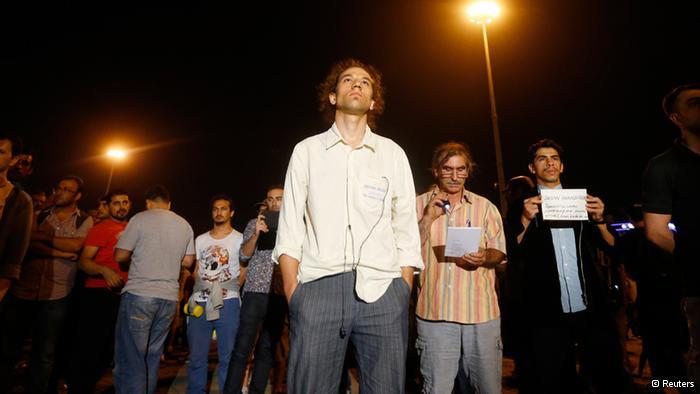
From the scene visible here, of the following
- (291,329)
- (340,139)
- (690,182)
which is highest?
(340,139)

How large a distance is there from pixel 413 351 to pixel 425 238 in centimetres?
314

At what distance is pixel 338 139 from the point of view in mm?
2209

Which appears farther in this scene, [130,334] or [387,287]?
[130,334]

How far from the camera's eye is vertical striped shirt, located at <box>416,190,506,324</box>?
300cm

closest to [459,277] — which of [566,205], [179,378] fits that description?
[566,205]

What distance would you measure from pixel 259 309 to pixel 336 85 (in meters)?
3.29

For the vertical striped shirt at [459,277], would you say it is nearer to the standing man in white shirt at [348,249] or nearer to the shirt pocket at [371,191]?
the standing man in white shirt at [348,249]

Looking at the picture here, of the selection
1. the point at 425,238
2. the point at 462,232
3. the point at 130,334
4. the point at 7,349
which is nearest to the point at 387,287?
the point at 462,232

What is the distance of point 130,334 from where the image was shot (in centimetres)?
414

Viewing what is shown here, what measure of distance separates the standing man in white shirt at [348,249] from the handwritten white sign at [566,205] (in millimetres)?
1791

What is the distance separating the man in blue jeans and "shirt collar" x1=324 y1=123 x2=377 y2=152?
3.32 meters

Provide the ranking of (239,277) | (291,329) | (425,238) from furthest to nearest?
1. (239,277)
2. (425,238)
3. (291,329)

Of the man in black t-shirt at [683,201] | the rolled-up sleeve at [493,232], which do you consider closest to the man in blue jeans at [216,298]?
the rolled-up sleeve at [493,232]

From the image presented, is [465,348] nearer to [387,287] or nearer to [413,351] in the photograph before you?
[387,287]
